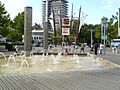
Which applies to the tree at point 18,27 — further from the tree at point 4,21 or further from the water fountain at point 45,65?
the water fountain at point 45,65

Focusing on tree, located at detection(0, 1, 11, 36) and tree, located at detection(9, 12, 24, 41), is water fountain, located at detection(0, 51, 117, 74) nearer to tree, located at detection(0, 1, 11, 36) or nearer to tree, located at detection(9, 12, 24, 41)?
tree, located at detection(0, 1, 11, 36)

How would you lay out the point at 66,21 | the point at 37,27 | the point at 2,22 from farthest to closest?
the point at 37,27 → the point at 2,22 → the point at 66,21

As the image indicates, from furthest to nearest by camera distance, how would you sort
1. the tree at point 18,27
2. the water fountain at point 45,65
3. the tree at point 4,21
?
the tree at point 18,27, the tree at point 4,21, the water fountain at point 45,65

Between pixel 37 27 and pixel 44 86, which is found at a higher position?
pixel 37 27

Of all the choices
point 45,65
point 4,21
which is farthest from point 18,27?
point 45,65

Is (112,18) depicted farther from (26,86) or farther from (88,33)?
(26,86)

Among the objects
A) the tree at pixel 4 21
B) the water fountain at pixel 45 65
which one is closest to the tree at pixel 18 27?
the tree at pixel 4 21

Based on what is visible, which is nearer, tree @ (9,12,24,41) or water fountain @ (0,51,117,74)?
water fountain @ (0,51,117,74)

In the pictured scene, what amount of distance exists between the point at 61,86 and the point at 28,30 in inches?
822

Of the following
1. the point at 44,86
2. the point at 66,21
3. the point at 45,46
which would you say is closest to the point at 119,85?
the point at 44,86

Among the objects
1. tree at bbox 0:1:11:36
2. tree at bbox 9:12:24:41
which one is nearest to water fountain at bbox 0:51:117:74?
tree at bbox 0:1:11:36

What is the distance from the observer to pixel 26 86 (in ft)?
33.5

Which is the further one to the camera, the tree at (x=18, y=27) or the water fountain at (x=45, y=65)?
the tree at (x=18, y=27)

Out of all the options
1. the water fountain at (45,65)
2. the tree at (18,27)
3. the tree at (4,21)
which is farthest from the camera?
the tree at (18,27)
